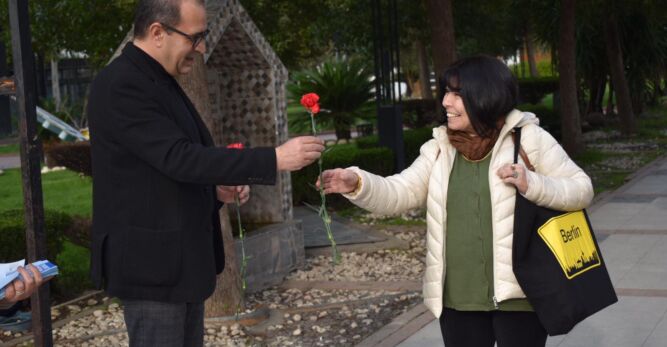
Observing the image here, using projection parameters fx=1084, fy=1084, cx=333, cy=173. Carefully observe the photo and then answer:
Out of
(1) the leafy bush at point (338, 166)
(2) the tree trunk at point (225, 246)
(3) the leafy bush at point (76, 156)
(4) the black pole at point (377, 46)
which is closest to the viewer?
(2) the tree trunk at point (225, 246)

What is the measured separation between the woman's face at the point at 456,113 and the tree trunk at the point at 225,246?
3838 mm

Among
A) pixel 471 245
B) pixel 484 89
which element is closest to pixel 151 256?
pixel 471 245

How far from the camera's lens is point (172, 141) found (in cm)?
349

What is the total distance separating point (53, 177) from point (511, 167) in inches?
780

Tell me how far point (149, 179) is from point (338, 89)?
1885cm

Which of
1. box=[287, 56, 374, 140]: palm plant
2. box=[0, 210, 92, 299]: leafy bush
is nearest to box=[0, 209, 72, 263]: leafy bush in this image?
box=[0, 210, 92, 299]: leafy bush

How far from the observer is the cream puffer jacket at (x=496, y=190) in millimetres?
4113

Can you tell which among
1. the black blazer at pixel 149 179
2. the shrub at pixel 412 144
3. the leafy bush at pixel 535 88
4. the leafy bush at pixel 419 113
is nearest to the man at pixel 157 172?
the black blazer at pixel 149 179

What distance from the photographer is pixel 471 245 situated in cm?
420

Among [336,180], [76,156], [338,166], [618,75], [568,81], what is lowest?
[338,166]

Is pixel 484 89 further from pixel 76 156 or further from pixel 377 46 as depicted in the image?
pixel 76 156

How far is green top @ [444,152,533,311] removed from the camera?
418 centimetres

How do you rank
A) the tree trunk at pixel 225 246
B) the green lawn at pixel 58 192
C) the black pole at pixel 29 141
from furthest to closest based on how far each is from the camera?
the green lawn at pixel 58 192, the tree trunk at pixel 225 246, the black pole at pixel 29 141

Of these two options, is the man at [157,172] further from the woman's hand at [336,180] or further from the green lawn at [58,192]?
the green lawn at [58,192]
